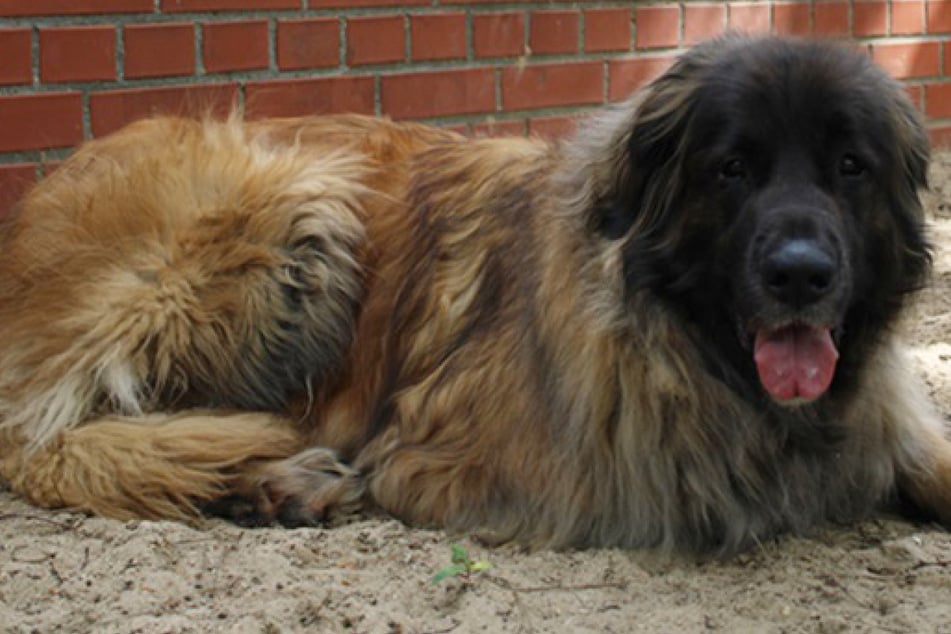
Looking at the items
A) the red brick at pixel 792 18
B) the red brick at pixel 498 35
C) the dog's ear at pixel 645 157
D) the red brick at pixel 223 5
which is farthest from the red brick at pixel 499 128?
the dog's ear at pixel 645 157

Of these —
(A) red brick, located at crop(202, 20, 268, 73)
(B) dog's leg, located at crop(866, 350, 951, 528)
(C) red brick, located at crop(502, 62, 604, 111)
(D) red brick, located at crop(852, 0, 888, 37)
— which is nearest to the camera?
(B) dog's leg, located at crop(866, 350, 951, 528)

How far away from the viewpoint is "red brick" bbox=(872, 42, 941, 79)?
730 cm

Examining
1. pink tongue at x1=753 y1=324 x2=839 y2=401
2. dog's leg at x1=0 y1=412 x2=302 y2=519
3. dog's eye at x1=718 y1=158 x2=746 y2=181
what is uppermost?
dog's eye at x1=718 y1=158 x2=746 y2=181

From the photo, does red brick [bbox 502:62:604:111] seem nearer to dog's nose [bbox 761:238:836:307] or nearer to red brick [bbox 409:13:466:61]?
red brick [bbox 409:13:466:61]

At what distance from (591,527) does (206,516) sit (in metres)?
0.97

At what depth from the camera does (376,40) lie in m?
5.60

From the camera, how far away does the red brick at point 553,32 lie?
19.8ft

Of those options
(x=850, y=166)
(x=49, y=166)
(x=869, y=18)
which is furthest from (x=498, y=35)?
(x=850, y=166)

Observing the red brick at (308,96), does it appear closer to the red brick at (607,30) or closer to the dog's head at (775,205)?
the red brick at (607,30)

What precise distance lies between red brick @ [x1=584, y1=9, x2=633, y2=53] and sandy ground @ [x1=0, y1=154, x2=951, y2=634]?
302cm

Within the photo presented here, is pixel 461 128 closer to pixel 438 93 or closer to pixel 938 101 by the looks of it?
pixel 438 93

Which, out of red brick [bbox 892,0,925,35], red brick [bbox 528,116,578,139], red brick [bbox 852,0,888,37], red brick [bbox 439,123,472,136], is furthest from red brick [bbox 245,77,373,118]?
red brick [bbox 892,0,925,35]

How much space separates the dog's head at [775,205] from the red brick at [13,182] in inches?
86.5

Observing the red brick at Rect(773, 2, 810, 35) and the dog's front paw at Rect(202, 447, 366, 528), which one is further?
the red brick at Rect(773, 2, 810, 35)
